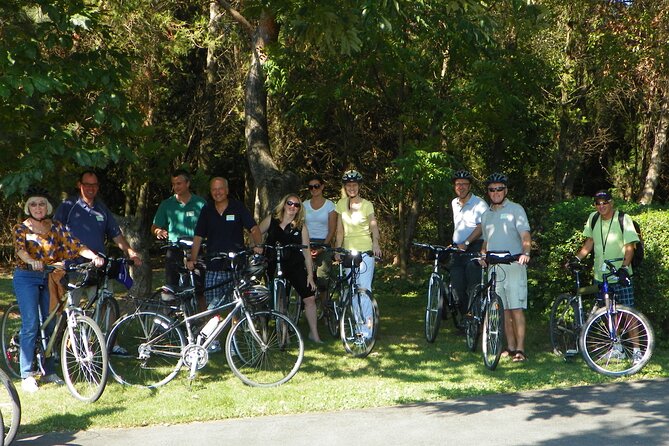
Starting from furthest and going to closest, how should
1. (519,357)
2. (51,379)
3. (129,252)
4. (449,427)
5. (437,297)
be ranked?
1. (437,297)
2. (519,357)
3. (129,252)
4. (51,379)
5. (449,427)

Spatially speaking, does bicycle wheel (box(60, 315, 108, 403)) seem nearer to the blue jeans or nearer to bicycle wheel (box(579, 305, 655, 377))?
the blue jeans

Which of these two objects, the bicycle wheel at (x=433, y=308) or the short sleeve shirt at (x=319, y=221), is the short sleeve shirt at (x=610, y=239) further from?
the short sleeve shirt at (x=319, y=221)

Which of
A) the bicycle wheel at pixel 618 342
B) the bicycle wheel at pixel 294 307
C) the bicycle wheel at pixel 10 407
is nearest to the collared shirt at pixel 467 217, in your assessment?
the bicycle wheel at pixel 294 307

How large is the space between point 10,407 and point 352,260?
4.46 metres

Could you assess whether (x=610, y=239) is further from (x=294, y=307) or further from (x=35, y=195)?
(x=35, y=195)

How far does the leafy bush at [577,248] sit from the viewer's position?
9273 mm

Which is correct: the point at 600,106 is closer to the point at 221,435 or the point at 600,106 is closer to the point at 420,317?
the point at 420,317

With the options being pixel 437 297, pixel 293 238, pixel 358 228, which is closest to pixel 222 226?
pixel 293 238

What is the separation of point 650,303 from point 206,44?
10.2 meters

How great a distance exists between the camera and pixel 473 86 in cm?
1309

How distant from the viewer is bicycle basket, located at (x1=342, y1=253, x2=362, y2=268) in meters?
9.44

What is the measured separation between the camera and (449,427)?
6555 millimetres

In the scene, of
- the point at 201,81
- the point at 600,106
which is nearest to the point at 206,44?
the point at 201,81

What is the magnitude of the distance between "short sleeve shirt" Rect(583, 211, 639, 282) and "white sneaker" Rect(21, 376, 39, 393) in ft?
18.7
